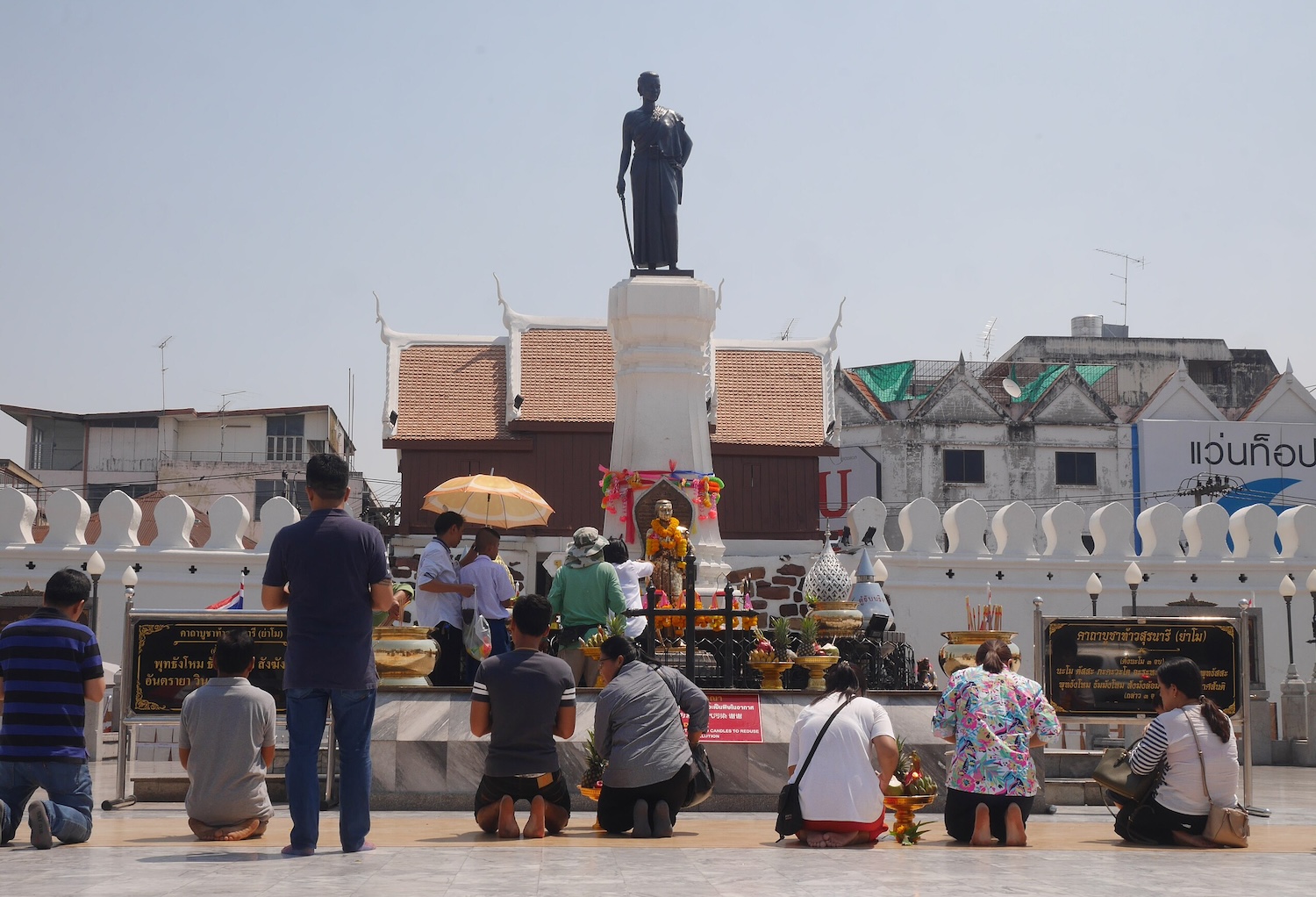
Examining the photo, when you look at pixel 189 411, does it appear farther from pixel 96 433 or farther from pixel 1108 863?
pixel 1108 863

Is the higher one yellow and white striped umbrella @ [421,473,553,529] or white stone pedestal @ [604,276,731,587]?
white stone pedestal @ [604,276,731,587]

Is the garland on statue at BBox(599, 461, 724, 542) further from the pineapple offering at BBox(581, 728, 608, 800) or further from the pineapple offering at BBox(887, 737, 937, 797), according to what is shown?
the pineapple offering at BBox(887, 737, 937, 797)

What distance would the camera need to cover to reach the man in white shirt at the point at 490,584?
1109 centimetres

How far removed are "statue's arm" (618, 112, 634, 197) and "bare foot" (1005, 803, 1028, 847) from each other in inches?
434

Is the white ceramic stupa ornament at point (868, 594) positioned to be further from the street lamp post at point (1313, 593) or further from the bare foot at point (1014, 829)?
the bare foot at point (1014, 829)

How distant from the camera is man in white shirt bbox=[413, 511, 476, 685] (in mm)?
10953

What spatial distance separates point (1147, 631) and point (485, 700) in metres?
5.48

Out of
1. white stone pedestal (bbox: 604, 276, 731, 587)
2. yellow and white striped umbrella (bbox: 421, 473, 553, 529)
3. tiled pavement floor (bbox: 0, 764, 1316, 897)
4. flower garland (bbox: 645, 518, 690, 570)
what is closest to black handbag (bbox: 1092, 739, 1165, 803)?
tiled pavement floor (bbox: 0, 764, 1316, 897)

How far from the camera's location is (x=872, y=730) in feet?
26.0

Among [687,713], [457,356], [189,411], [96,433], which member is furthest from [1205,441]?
[687,713]

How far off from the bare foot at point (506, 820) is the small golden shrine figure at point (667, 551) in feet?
26.4

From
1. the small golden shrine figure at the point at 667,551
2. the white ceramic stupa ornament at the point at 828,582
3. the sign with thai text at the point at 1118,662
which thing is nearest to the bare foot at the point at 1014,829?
the sign with thai text at the point at 1118,662

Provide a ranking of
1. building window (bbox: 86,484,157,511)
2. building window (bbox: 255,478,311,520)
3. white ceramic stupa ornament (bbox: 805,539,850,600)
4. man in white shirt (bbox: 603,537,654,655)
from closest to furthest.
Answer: man in white shirt (bbox: 603,537,654,655) → white ceramic stupa ornament (bbox: 805,539,850,600) → building window (bbox: 255,478,311,520) → building window (bbox: 86,484,157,511)

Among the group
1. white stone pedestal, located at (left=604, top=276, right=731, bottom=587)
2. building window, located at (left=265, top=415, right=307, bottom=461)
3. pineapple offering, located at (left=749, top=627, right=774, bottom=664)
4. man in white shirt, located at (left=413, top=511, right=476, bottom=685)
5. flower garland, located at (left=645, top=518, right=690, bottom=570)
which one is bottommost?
pineapple offering, located at (left=749, top=627, right=774, bottom=664)
